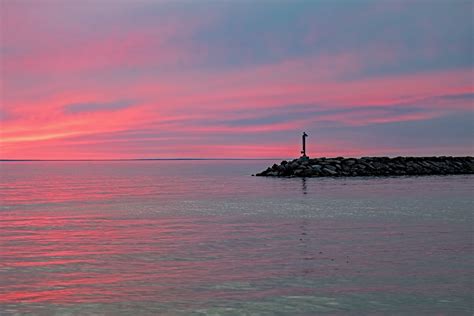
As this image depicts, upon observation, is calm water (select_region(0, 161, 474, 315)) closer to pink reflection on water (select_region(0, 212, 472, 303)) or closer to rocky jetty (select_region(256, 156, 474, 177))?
pink reflection on water (select_region(0, 212, 472, 303))

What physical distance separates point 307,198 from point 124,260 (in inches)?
773

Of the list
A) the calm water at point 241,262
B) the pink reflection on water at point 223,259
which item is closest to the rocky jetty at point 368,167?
the calm water at point 241,262

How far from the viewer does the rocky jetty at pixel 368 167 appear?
5894cm

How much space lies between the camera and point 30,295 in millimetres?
10023

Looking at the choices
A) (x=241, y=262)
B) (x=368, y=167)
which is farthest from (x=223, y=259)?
(x=368, y=167)

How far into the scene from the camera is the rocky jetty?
58.9 meters

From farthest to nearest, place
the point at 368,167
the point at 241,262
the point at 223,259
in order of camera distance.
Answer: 1. the point at 368,167
2. the point at 223,259
3. the point at 241,262

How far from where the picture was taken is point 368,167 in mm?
60781

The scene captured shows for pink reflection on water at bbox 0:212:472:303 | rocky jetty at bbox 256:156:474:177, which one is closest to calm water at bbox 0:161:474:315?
pink reflection on water at bbox 0:212:472:303

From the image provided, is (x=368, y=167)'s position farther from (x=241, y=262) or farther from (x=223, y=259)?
(x=241, y=262)

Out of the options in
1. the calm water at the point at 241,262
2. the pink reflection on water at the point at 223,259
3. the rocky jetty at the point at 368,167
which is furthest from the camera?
the rocky jetty at the point at 368,167

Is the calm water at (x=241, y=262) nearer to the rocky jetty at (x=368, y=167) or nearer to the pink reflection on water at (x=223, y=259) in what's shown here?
the pink reflection on water at (x=223, y=259)

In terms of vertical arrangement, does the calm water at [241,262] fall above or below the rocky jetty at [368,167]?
below

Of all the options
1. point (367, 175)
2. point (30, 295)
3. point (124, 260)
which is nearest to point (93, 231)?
point (124, 260)
